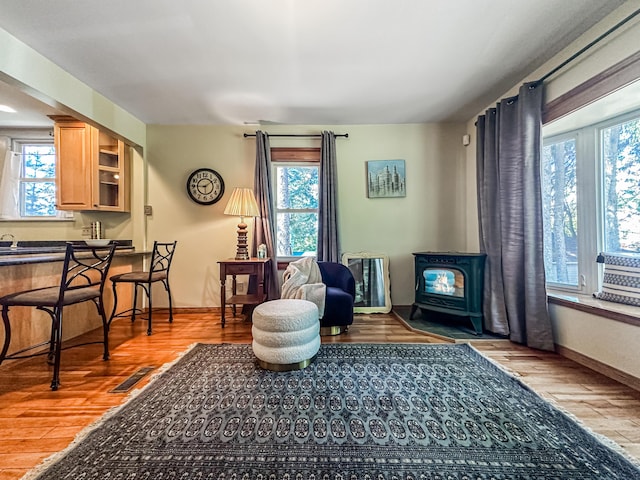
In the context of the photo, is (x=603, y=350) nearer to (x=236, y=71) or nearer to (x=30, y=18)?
(x=236, y=71)

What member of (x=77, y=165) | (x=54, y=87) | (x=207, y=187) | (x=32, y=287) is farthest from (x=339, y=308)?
(x=77, y=165)

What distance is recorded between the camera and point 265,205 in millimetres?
3338

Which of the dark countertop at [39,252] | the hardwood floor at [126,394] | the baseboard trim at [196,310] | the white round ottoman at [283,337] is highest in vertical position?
the dark countertop at [39,252]

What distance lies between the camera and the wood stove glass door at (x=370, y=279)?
345 cm

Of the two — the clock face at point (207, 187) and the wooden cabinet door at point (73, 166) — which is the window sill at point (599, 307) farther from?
the wooden cabinet door at point (73, 166)

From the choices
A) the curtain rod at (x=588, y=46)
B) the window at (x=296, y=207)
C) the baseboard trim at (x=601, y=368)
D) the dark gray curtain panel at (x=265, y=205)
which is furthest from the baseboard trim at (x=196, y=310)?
the curtain rod at (x=588, y=46)

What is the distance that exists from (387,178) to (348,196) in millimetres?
585

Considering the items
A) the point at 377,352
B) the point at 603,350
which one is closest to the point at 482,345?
the point at 603,350

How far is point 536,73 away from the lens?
2354 millimetres

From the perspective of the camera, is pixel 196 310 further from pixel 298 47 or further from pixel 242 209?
pixel 298 47

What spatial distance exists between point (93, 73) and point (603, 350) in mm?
4809

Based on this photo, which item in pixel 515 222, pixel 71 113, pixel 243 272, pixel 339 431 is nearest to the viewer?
pixel 339 431

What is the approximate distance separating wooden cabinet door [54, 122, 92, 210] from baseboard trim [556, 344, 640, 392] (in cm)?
519

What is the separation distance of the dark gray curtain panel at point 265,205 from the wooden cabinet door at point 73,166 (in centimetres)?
206
